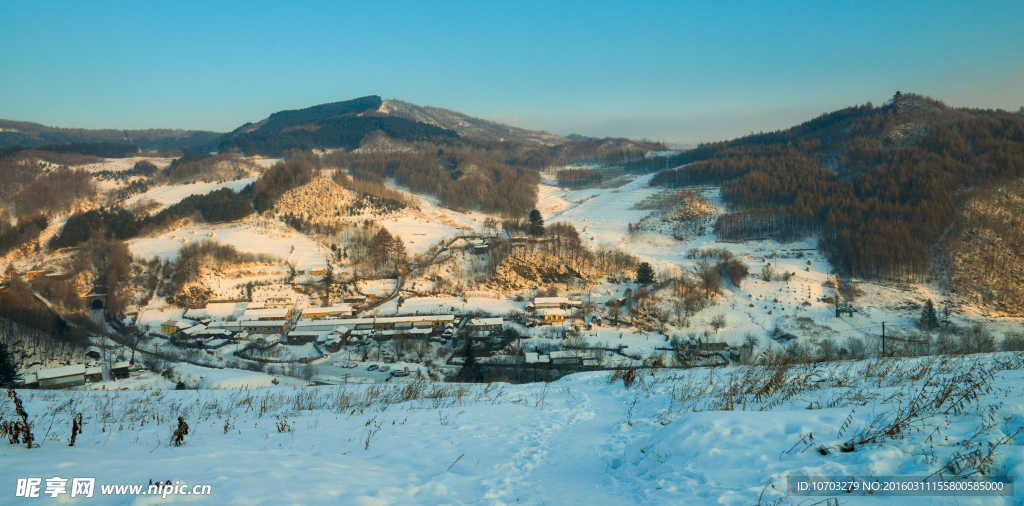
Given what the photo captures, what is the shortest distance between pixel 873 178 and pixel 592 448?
73.3 m

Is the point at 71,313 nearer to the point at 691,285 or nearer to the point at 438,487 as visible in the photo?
the point at 438,487

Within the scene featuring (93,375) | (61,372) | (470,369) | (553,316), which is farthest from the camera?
(553,316)

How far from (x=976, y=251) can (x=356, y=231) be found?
2432 inches

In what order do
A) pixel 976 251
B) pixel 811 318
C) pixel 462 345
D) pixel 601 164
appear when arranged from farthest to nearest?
1. pixel 601 164
2. pixel 976 251
3. pixel 811 318
4. pixel 462 345

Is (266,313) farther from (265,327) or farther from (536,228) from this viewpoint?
(536,228)

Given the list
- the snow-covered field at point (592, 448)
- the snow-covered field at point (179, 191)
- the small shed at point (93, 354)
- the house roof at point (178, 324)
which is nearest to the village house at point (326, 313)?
the house roof at point (178, 324)

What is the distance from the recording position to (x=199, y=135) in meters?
178

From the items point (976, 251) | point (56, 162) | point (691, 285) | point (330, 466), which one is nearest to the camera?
point (330, 466)

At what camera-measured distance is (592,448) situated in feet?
13.5

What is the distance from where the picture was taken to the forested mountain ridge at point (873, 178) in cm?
4422

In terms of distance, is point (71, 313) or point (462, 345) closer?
point (462, 345)

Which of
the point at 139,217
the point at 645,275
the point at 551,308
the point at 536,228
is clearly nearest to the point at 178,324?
the point at 139,217

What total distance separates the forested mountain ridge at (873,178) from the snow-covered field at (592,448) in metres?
48.0

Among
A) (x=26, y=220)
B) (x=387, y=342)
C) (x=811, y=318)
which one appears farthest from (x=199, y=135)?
(x=811, y=318)
